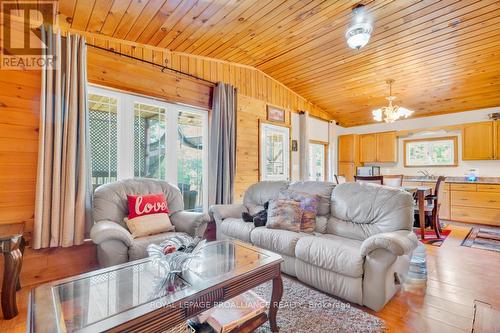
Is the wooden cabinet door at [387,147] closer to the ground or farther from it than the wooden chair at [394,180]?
farther from it

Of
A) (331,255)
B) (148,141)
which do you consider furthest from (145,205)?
(331,255)

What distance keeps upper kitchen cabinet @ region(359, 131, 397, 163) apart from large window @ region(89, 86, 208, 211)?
456 cm

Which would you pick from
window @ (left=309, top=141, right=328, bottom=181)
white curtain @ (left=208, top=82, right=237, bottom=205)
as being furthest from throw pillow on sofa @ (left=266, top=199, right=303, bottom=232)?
window @ (left=309, top=141, right=328, bottom=181)

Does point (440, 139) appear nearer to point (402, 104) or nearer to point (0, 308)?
point (402, 104)

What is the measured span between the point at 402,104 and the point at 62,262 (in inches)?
254

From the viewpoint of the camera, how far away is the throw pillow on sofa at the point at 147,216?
2497 millimetres

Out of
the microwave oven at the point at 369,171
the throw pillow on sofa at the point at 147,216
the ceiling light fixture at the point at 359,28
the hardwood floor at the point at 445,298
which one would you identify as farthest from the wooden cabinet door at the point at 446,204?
the throw pillow on sofa at the point at 147,216

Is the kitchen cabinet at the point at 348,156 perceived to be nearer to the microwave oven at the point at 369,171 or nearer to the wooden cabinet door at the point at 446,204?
the microwave oven at the point at 369,171

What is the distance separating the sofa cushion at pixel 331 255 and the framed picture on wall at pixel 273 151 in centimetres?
261

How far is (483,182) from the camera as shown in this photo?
4.80 metres

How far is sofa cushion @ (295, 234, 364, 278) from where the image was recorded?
1.90 metres

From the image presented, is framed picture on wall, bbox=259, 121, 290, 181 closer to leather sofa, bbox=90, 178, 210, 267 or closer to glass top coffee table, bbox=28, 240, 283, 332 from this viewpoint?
leather sofa, bbox=90, 178, 210, 267

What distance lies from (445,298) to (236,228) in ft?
6.72

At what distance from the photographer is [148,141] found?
11.2ft
